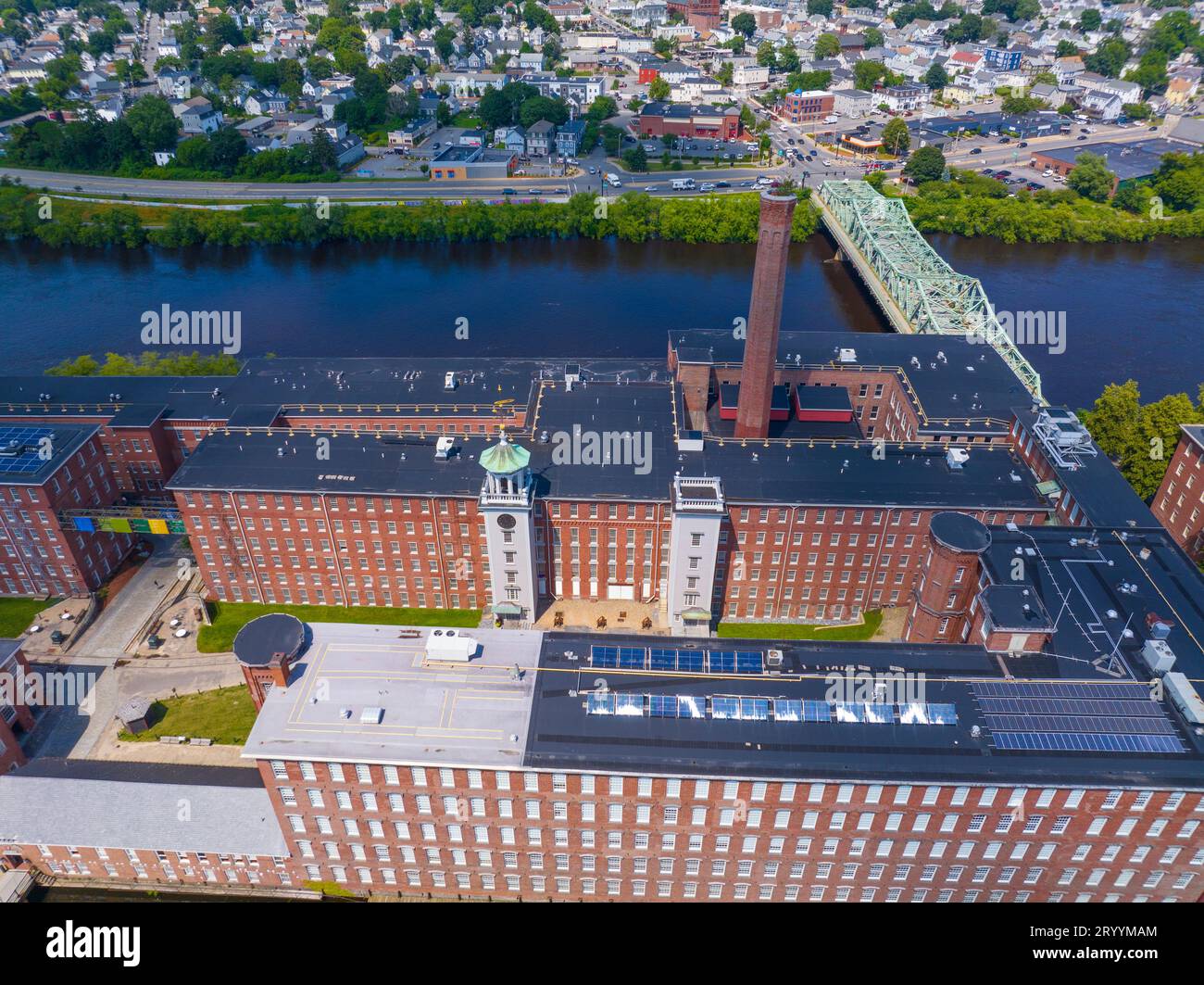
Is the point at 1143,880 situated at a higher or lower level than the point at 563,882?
higher

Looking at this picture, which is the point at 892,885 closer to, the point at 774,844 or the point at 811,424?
the point at 774,844

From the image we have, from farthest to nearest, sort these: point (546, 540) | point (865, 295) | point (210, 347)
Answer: point (865, 295) → point (210, 347) → point (546, 540)

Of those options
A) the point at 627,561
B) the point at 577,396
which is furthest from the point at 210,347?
the point at 627,561

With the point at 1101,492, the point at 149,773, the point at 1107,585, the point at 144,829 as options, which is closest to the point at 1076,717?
the point at 1107,585

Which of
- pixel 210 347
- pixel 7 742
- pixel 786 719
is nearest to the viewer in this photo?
pixel 786 719

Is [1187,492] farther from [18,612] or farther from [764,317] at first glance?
[18,612]

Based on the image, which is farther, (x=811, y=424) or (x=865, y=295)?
(x=865, y=295)

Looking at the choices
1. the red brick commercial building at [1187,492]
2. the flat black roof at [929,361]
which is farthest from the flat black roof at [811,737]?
the flat black roof at [929,361]
